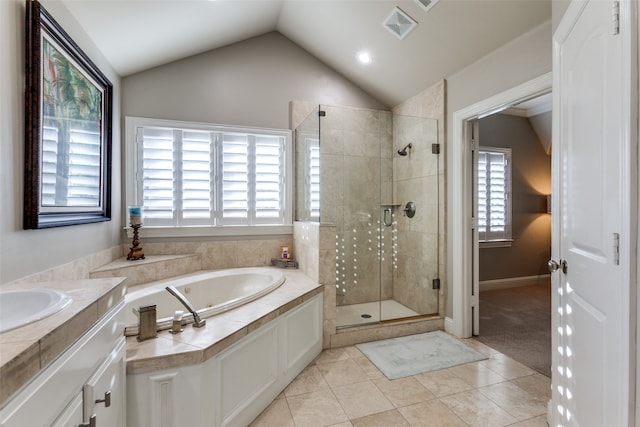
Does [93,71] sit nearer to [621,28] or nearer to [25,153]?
[25,153]

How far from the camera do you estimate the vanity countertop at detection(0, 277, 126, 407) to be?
25.5 inches

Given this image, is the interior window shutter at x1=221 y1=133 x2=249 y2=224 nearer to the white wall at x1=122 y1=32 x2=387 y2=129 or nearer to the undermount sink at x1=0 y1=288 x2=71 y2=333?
the white wall at x1=122 y1=32 x2=387 y2=129

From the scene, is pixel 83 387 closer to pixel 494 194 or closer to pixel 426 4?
pixel 426 4

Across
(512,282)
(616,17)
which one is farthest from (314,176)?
(512,282)

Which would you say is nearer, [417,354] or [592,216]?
[592,216]

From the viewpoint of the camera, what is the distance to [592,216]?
123cm

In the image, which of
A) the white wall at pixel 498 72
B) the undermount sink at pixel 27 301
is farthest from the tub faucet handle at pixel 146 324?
the white wall at pixel 498 72

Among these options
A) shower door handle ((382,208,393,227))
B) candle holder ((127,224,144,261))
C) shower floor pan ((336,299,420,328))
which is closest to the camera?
candle holder ((127,224,144,261))

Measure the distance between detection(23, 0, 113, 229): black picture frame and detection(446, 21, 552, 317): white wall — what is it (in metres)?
2.95

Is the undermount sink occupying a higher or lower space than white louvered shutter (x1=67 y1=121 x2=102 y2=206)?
lower

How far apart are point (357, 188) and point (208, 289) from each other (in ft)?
6.13

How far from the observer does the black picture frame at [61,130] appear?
150cm

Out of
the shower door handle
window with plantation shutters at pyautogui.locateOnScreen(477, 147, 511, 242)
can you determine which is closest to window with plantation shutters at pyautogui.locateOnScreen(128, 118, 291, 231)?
the shower door handle

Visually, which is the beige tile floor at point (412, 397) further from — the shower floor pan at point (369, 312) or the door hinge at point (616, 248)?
the door hinge at point (616, 248)
